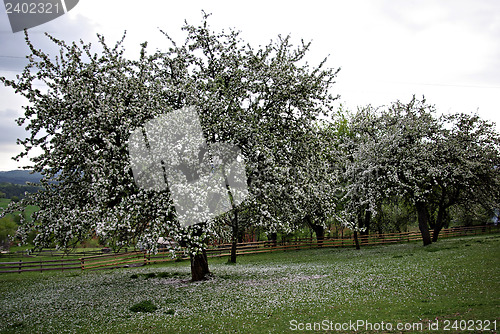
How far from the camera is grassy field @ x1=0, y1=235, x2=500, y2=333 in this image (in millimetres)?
9797

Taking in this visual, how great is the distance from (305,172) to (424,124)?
17.2 metres

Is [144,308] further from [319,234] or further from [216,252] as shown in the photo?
[319,234]

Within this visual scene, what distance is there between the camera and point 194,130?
16.8 meters

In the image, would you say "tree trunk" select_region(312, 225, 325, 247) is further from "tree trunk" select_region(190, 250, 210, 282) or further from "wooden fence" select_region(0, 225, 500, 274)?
"tree trunk" select_region(190, 250, 210, 282)

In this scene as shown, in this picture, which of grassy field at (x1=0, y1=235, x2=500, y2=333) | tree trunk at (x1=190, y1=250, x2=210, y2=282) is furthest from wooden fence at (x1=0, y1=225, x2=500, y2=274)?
grassy field at (x1=0, y1=235, x2=500, y2=333)

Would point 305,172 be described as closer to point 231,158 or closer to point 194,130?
point 231,158

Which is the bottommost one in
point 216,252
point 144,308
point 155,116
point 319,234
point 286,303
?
point 216,252

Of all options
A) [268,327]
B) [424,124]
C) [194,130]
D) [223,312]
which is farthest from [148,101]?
[424,124]

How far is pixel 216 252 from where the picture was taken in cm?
4294

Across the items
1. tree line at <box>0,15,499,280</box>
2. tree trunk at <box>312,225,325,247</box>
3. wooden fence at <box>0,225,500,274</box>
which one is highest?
tree line at <box>0,15,499,280</box>

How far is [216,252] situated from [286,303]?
31232 millimetres

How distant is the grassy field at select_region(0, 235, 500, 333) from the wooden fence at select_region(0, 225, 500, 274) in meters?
14.5

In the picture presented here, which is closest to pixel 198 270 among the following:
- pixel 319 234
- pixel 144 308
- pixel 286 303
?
pixel 144 308

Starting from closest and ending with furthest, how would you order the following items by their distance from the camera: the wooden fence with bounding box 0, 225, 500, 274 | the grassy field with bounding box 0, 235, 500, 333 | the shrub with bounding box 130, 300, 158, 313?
1. the grassy field with bounding box 0, 235, 500, 333
2. the shrub with bounding box 130, 300, 158, 313
3. the wooden fence with bounding box 0, 225, 500, 274
